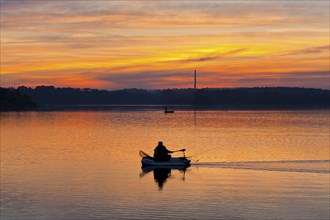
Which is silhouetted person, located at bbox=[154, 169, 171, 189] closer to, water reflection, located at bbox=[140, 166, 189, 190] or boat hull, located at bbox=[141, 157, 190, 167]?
water reflection, located at bbox=[140, 166, 189, 190]

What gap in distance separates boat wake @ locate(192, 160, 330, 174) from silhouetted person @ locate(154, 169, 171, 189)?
3307mm

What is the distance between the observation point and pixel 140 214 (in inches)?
815

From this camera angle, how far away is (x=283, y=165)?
115 ft

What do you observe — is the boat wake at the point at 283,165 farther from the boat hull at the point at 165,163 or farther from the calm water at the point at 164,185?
the boat hull at the point at 165,163

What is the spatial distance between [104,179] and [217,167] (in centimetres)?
825

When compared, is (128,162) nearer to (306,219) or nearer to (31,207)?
(31,207)

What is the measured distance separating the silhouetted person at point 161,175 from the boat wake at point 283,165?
3307mm

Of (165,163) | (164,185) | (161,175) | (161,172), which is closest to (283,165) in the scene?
(165,163)

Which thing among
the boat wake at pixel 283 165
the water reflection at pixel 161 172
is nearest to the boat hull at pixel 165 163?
the water reflection at pixel 161 172

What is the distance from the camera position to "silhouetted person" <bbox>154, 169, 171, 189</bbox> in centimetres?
2898

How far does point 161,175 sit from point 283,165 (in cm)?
828

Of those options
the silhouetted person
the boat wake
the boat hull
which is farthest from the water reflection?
the boat wake

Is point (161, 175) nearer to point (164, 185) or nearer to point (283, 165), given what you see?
point (164, 185)

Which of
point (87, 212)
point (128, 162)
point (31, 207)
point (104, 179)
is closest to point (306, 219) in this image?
point (87, 212)
